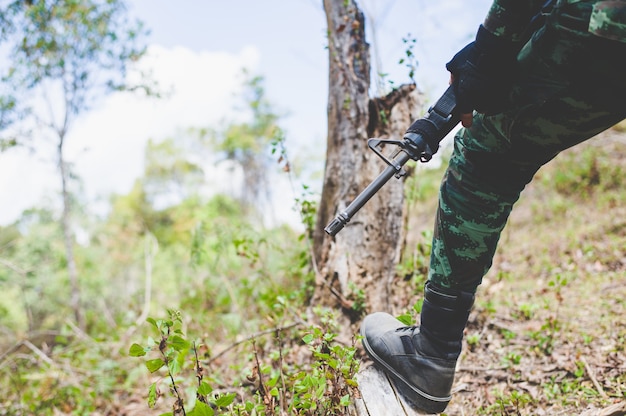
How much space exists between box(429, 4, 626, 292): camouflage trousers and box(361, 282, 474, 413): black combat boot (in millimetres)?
71

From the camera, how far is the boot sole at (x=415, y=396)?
1.53 meters

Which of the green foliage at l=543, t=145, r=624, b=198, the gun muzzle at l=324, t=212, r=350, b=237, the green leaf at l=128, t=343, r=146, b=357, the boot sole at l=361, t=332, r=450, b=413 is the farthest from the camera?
the green foliage at l=543, t=145, r=624, b=198

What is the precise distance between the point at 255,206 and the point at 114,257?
11.8m

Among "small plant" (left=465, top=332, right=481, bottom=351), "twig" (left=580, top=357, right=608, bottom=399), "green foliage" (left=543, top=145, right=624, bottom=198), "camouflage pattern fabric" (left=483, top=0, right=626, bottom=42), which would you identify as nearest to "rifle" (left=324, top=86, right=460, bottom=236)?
"camouflage pattern fabric" (left=483, top=0, right=626, bottom=42)

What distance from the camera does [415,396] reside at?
155 centimetres

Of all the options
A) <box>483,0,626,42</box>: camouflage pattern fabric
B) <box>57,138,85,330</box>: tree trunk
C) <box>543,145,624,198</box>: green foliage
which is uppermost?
<box>543,145,624,198</box>: green foliage

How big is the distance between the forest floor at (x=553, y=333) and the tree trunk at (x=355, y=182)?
710 millimetres

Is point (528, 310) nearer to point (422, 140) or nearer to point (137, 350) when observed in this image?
point (422, 140)

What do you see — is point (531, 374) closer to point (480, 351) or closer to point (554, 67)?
point (480, 351)

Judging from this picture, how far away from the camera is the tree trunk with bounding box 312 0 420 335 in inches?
101

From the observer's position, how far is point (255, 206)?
28.8 meters

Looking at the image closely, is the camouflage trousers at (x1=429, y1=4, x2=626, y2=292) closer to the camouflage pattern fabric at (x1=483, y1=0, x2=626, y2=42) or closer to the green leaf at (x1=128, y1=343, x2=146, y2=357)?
the camouflage pattern fabric at (x1=483, y1=0, x2=626, y2=42)

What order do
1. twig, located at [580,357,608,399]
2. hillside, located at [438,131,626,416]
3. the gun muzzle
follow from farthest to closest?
hillside, located at [438,131,626,416], twig, located at [580,357,608,399], the gun muzzle

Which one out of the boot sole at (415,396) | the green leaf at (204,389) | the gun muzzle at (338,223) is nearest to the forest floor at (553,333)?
the boot sole at (415,396)
